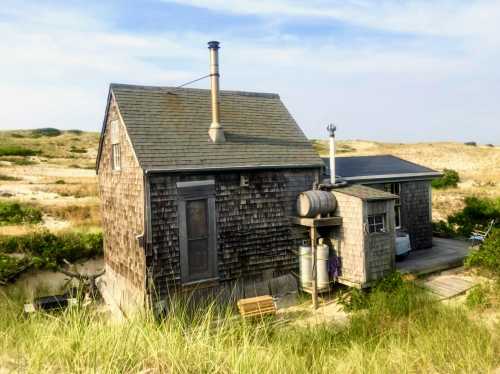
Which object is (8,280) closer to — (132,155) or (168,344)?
(132,155)

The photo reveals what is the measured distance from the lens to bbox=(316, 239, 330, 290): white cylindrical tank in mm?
12508

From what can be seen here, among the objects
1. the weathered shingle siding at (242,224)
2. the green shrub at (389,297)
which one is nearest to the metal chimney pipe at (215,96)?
the weathered shingle siding at (242,224)

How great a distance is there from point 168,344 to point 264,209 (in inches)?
314

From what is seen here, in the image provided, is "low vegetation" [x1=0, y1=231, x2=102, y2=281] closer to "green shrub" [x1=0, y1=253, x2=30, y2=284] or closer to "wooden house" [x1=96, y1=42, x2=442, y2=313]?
"green shrub" [x1=0, y1=253, x2=30, y2=284]

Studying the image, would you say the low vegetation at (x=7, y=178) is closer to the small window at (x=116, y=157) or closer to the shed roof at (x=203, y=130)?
the small window at (x=116, y=157)

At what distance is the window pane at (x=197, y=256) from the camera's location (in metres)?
11.4

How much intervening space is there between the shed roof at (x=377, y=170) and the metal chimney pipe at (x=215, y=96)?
14.5 ft

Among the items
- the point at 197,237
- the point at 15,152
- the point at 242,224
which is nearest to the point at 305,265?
the point at 242,224

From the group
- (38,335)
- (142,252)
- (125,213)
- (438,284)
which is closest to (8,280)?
(125,213)

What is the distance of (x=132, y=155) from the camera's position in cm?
1155

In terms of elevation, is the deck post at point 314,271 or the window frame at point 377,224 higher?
the window frame at point 377,224

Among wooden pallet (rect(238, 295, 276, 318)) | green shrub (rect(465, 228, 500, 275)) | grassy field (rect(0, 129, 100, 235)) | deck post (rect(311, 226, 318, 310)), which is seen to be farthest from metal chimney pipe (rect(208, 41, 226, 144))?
grassy field (rect(0, 129, 100, 235))

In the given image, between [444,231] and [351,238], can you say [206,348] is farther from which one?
[444,231]

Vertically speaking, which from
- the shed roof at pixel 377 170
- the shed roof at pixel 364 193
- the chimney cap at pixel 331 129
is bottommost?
the shed roof at pixel 364 193
